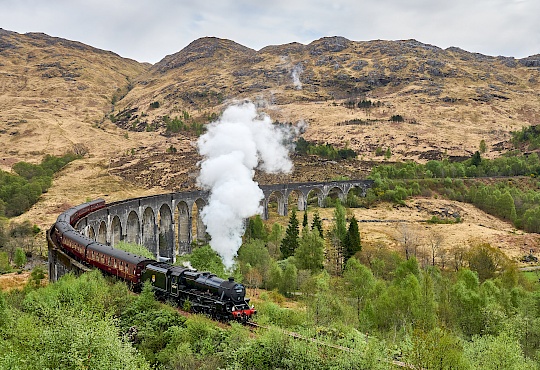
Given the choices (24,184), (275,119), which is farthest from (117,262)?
(275,119)

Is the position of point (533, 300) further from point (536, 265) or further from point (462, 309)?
point (536, 265)

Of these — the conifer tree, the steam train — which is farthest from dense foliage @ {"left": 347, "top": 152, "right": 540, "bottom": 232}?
the steam train

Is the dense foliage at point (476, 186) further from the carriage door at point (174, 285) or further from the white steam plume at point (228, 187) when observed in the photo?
the carriage door at point (174, 285)

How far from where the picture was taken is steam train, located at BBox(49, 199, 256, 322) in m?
22.7

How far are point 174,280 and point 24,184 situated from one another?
281 feet

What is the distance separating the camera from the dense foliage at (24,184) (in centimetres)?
8681

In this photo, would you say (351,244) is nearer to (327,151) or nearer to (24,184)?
(24,184)

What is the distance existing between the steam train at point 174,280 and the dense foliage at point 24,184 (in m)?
60.7

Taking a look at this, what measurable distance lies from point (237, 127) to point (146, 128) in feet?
437

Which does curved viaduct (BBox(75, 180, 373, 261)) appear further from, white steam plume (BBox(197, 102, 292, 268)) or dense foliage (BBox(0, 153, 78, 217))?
dense foliage (BBox(0, 153, 78, 217))

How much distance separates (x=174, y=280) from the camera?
84.0ft

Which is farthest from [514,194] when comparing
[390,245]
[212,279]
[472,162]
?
[212,279]

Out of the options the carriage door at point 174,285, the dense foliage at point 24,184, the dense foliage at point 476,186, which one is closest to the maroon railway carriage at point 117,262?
the carriage door at point 174,285

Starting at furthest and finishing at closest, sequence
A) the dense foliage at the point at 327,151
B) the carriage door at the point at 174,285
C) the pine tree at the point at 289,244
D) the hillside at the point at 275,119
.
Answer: the dense foliage at the point at 327,151 < the hillside at the point at 275,119 < the pine tree at the point at 289,244 < the carriage door at the point at 174,285
